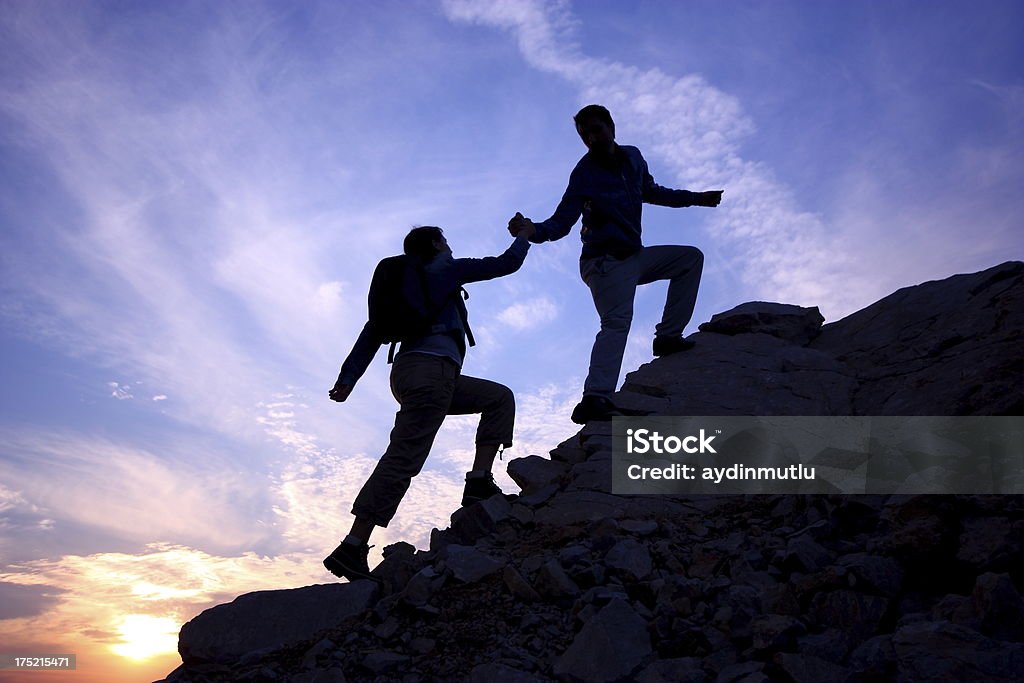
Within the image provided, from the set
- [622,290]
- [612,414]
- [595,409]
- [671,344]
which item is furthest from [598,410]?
[671,344]

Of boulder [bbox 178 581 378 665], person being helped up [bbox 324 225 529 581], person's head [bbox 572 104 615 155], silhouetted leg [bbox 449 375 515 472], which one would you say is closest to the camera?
boulder [bbox 178 581 378 665]

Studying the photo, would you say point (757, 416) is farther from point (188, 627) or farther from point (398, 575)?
point (188, 627)

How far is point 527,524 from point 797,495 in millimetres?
1971

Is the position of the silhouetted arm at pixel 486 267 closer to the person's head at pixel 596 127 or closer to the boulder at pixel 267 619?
the person's head at pixel 596 127

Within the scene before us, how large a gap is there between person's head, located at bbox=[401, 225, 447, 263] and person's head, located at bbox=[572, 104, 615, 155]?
2.30 meters

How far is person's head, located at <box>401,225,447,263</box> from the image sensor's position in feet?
19.8

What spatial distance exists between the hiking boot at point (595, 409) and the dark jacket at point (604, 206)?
1472 millimetres

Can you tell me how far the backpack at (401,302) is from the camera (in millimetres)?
5609

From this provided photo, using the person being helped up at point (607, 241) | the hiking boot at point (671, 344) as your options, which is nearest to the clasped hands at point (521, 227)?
the person being helped up at point (607, 241)

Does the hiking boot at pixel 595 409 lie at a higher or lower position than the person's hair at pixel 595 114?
lower

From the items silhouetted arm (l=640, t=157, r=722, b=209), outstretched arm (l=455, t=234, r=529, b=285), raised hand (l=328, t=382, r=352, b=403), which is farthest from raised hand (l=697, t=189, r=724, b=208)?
raised hand (l=328, t=382, r=352, b=403)

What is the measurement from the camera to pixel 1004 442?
4.94 metres

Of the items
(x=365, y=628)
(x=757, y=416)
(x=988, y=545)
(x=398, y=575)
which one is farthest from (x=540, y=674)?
(x=757, y=416)

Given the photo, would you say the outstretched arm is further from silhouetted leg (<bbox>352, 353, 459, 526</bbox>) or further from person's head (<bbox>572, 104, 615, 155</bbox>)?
person's head (<bbox>572, 104, 615, 155</bbox>)
